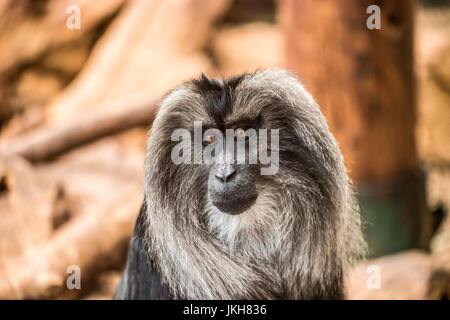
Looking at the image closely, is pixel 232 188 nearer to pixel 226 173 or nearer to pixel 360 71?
pixel 226 173

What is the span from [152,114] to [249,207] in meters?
3.07

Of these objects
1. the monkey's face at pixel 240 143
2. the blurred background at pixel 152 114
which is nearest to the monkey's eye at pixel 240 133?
the monkey's face at pixel 240 143

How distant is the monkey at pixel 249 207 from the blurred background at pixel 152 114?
799 millimetres

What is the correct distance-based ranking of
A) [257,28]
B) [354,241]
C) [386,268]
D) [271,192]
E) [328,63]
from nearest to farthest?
[271,192], [354,241], [386,268], [328,63], [257,28]

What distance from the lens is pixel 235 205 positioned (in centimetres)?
232

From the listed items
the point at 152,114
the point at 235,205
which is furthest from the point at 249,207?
the point at 152,114

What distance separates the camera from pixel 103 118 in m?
5.80

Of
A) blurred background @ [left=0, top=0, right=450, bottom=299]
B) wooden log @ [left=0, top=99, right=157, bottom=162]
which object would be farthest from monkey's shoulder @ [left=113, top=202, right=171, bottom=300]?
wooden log @ [left=0, top=99, right=157, bottom=162]

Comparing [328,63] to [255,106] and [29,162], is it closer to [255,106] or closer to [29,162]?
[255,106]

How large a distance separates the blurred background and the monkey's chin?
3.82ft

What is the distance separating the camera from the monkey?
2445 millimetres
